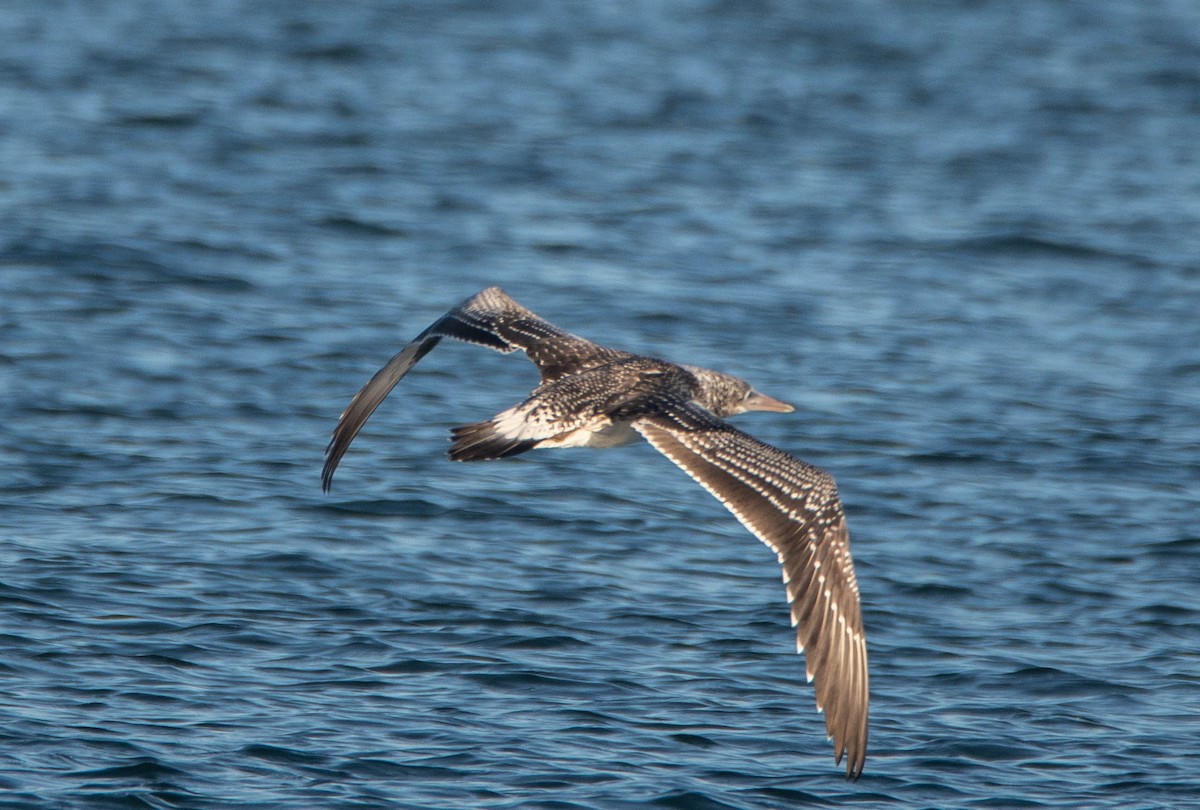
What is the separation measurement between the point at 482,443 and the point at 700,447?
79 centimetres

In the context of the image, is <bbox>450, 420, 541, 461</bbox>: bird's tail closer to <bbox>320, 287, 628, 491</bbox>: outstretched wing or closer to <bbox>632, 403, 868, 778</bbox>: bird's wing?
<bbox>632, 403, 868, 778</bbox>: bird's wing

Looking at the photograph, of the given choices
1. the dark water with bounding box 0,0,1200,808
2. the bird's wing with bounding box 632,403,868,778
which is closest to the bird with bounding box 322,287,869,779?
the bird's wing with bounding box 632,403,868,778

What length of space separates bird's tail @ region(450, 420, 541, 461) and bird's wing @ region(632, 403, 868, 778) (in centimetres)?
52

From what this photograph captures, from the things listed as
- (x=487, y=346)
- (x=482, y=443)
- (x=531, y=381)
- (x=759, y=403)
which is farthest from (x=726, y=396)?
(x=531, y=381)

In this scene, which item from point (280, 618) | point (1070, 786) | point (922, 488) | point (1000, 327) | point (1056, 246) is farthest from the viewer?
point (1056, 246)

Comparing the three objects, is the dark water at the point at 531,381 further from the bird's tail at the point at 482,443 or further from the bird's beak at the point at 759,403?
the bird's tail at the point at 482,443

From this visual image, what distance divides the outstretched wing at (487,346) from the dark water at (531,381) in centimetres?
76

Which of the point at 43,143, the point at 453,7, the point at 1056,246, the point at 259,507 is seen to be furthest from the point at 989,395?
the point at 453,7

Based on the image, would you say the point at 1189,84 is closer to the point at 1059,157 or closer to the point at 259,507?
the point at 1059,157

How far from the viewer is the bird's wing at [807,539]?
6.27 metres

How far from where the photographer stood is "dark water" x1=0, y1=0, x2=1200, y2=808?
7.00 m

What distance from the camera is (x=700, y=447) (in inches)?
270

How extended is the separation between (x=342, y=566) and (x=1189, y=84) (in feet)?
47.9

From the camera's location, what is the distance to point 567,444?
730 centimetres
